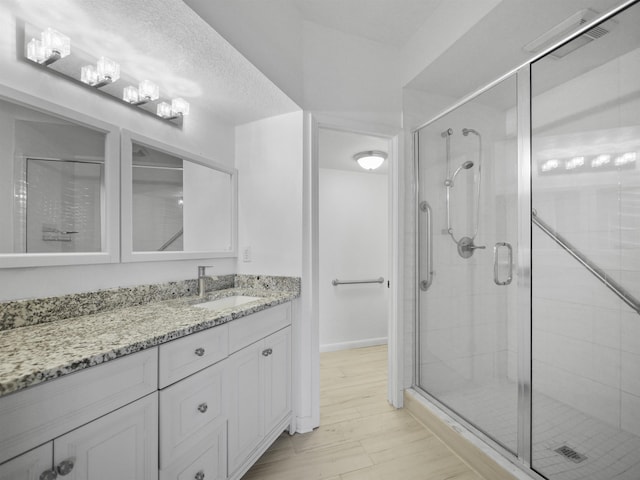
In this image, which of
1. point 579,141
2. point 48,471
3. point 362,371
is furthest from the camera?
point 362,371

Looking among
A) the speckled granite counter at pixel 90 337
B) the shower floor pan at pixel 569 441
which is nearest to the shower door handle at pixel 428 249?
the shower floor pan at pixel 569 441

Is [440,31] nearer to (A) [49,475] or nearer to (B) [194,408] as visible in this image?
(B) [194,408]

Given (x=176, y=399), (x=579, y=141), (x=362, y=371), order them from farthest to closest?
(x=362, y=371) < (x=579, y=141) < (x=176, y=399)

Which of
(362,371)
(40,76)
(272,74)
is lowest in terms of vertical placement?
(362,371)

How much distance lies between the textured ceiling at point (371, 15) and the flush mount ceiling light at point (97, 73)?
1095mm

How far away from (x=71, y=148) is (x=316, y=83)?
146cm

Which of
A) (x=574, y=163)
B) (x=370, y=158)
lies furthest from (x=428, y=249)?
(x=370, y=158)

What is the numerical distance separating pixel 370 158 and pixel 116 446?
2.73m

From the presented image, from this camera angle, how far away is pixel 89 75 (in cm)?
130

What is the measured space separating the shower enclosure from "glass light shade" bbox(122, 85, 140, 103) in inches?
78.1

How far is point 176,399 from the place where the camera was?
1.05m

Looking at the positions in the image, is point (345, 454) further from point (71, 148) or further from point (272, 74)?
point (272, 74)

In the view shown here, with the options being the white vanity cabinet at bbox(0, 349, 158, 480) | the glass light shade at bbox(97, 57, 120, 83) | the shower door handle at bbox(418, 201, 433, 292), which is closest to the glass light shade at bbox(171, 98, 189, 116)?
the glass light shade at bbox(97, 57, 120, 83)

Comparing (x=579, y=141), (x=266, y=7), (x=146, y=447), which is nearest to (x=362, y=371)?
(x=146, y=447)
